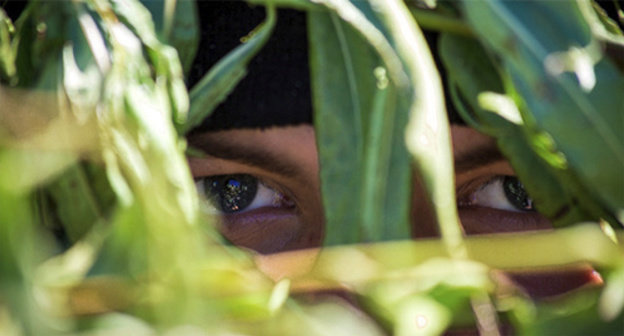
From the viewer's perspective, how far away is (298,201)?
34.2 inches

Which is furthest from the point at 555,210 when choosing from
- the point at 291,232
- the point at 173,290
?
the point at 291,232

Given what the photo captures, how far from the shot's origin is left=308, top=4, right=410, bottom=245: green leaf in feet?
1.64

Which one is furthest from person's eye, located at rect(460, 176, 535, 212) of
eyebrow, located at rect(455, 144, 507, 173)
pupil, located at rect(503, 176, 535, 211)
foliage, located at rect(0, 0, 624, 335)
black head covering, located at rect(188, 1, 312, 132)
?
foliage, located at rect(0, 0, 624, 335)

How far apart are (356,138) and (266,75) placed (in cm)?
20

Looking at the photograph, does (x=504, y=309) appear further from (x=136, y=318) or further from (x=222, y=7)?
(x=222, y=7)

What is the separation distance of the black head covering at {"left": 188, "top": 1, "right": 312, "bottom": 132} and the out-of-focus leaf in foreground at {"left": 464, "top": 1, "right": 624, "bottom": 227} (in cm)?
23

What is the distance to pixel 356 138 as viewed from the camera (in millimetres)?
566

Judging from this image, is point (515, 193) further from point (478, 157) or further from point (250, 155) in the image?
point (250, 155)

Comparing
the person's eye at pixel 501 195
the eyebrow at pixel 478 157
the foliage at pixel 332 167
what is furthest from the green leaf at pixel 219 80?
the person's eye at pixel 501 195

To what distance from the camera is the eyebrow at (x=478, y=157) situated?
77 centimetres

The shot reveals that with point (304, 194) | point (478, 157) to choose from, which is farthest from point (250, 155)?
point (478, 157)

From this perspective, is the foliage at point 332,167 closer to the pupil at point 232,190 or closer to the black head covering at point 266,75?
the black head covering at point 266,75

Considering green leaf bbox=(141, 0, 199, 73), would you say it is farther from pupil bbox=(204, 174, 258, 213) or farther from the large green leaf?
pupil bbox=(204, 174, 258, 213)

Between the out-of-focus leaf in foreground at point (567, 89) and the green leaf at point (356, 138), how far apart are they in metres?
0.07
